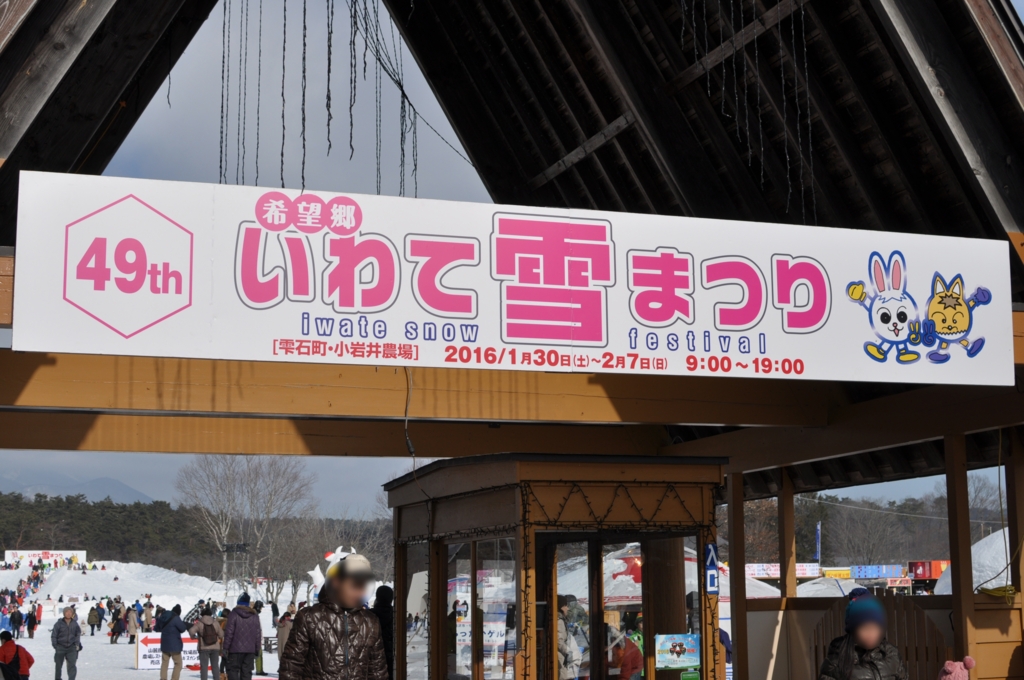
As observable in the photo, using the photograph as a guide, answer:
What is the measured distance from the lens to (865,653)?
4.80 metres

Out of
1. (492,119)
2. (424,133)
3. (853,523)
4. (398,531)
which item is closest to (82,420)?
(398,531)

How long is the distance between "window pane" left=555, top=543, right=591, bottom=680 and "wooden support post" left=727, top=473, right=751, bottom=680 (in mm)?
3903

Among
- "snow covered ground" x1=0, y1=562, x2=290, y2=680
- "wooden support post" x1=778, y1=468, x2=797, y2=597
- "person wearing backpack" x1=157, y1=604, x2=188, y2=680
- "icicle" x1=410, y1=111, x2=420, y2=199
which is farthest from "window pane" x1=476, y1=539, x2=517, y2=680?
"snow covered ground" x1=0, y1=562, x2=290, y2=680

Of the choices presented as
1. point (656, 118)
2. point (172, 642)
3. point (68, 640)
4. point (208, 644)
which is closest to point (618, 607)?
point (656, 118)

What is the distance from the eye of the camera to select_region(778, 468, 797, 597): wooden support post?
13.0 m

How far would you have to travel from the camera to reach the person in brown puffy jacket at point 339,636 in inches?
194

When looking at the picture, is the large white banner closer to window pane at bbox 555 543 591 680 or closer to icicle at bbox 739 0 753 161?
window pane at bbox 555 543 591 680

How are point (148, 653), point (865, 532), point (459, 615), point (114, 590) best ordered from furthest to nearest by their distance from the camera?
point (865, 532) → point (114, 590) → point (148, 653) → point (459, 615)

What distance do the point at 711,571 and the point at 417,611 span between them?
2842 millimetres

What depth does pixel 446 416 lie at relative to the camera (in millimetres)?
9562

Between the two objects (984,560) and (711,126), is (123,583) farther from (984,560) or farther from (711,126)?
(711,126)

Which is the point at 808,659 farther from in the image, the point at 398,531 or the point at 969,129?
the point at 969,129

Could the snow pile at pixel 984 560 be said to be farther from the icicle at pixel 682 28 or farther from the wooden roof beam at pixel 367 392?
the icicle at pixel 682 28

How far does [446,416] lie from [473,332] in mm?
3906
